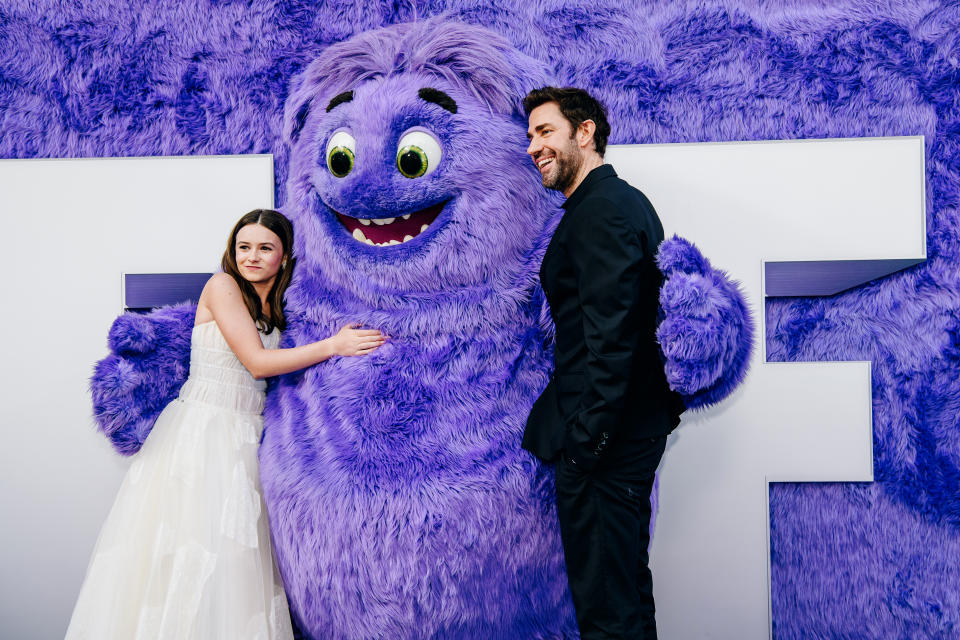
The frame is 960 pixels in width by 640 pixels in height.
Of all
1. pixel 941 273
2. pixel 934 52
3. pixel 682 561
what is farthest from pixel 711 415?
pixel 934 52

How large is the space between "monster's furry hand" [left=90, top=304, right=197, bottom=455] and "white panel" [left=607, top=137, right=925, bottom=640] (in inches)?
53.7

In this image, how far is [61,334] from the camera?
2152 millimetres

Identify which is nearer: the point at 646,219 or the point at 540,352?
the point at 646,219

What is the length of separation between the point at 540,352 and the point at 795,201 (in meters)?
0.99

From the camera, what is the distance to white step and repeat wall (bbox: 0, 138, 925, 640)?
201 centimetres

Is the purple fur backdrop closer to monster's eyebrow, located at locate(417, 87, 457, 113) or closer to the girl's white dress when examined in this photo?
monster's eyebrow, located at locate(417, 87, 457, 113)

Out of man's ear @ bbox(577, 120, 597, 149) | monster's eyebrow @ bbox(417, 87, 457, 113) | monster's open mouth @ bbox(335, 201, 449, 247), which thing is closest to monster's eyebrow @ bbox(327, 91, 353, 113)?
monster's eyebrow @ bbox(417, 87, 457, 113)

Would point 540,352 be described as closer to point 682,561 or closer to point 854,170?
point 682,561

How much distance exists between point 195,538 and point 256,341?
50cm

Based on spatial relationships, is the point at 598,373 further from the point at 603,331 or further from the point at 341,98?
the point at 341,98

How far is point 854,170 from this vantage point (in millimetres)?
2002

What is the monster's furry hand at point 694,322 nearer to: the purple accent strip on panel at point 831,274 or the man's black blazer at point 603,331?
the man's black blazer at point 603,331

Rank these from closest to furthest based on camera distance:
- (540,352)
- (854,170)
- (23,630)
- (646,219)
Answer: (646,219) → (540,352) → (854,170) → (23,630)

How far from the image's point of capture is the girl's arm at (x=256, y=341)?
5.36ft
